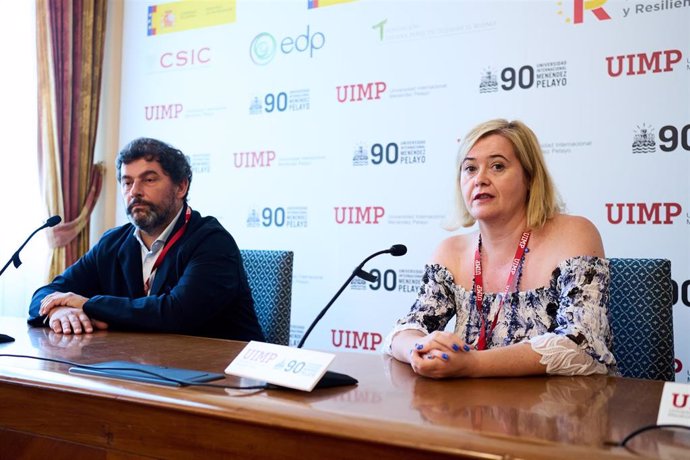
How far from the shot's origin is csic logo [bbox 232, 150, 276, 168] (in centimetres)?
402

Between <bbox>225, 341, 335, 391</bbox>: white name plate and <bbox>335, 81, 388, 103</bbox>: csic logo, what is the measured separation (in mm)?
2454

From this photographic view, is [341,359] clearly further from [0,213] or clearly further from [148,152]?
[0,213]

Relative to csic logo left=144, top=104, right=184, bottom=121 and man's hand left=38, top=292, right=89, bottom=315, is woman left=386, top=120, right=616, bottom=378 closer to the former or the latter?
man's hand left=38, top=292, right=89, bottom=315

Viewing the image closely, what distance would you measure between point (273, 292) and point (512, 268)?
37.7 inches

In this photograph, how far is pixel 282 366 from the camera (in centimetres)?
135

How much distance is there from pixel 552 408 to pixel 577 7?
244 cm

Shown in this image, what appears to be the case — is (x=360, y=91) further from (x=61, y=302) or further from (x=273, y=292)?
(x=61, y=302)

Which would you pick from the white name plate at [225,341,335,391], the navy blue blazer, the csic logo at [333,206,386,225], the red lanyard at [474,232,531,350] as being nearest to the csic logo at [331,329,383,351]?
the csic logo at [333,206,386,225]

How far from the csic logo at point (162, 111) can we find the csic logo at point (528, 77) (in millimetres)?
1932

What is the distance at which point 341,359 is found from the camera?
178 centimetres

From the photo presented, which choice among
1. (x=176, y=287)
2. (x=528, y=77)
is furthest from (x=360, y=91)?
(x=176, y=287)

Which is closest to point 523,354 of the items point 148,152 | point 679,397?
point 679,397

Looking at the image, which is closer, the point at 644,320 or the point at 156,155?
the point at 644,320

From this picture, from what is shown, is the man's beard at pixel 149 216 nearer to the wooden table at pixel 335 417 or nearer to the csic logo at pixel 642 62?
the wooden table at pixel 335 417
